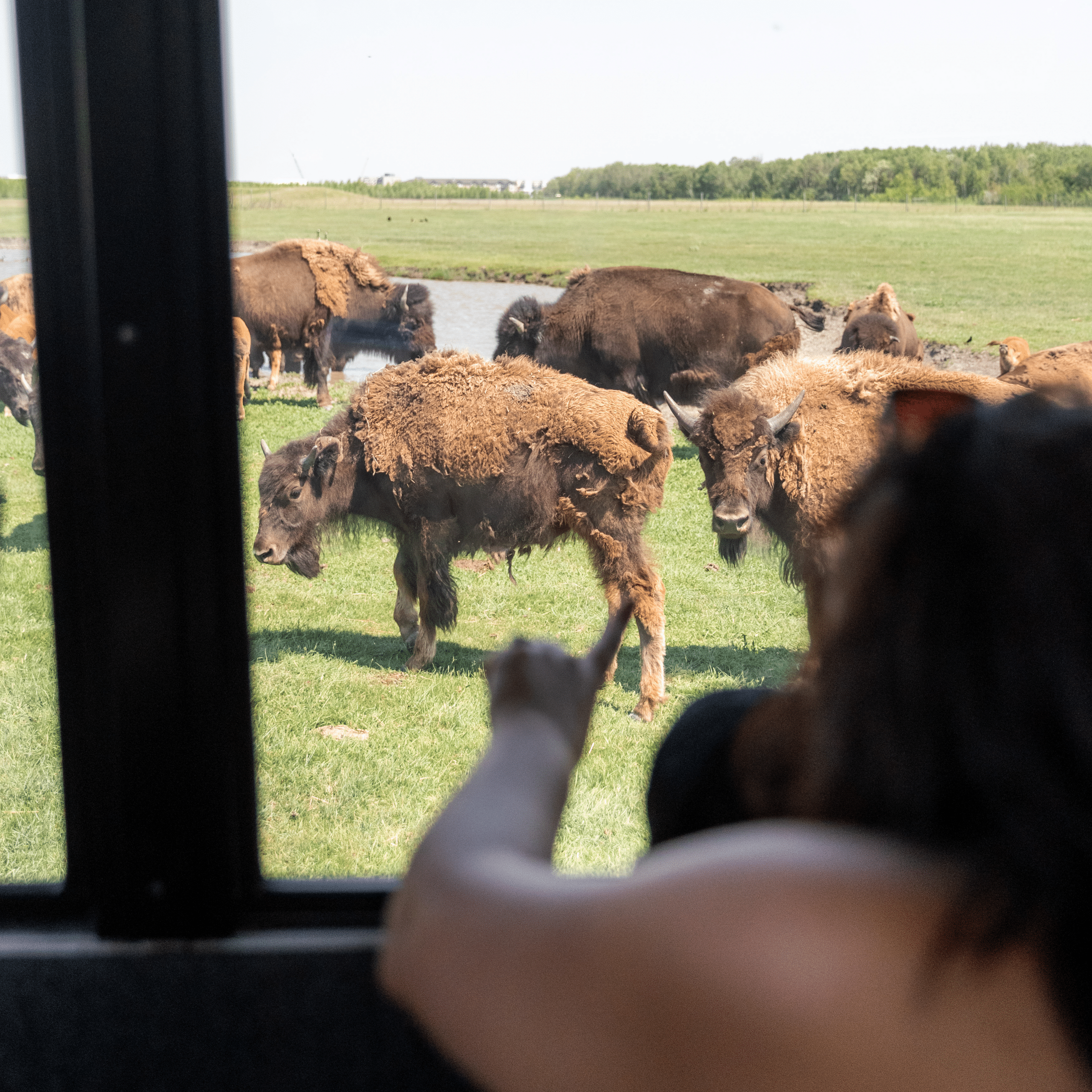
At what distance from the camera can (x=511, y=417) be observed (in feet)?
8.17

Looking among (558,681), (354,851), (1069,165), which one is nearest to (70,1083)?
(354,851)

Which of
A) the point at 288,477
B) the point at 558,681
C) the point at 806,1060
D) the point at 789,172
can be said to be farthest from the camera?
the point at 288,477

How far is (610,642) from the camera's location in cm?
76

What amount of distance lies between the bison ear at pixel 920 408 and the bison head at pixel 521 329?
3.80ft

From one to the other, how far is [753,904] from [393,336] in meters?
1.58

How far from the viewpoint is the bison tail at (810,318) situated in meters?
1.71

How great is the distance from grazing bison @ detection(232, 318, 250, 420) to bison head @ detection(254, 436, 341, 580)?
0.29m

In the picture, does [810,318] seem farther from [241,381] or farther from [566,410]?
[241,381]

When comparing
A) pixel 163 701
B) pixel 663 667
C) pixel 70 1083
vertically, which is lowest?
pixel 70 1083

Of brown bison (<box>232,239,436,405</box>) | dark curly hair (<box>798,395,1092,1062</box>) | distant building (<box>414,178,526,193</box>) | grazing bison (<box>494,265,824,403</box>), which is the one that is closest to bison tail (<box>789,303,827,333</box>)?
grazing bison (<box>494,265,824,403</box>)

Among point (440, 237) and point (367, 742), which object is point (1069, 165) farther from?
point (367, 742)

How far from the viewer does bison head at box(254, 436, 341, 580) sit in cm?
177

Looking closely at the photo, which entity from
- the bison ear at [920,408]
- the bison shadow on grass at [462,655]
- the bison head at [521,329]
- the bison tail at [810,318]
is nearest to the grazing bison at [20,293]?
the bison shadow on grass at [462,655]

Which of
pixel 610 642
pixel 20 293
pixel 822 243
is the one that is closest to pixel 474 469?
pixel 822 243
